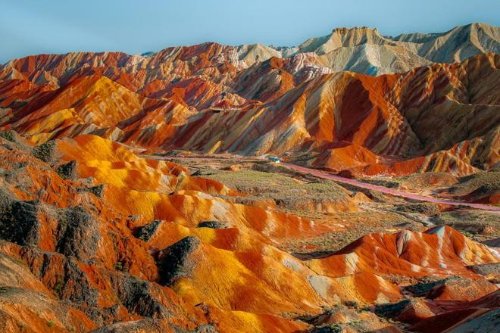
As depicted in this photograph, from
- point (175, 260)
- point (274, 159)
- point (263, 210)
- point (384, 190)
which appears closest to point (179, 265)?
point (175, 260)

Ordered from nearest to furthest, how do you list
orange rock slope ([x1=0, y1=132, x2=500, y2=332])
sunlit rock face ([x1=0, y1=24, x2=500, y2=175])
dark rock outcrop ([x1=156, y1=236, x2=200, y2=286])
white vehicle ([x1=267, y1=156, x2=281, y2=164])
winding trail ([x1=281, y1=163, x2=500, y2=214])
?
1. orange rock slope ([x1=0, y1=132, x2=500, y2=332])
2. dark rock outcrop ([x1=156, y1=236, x2=200, y2=286])
3. winding trail ([x1=281, y1=163, x2=500, y2=214])
4. white vehicle ([x1=267, y1=156, x2=281, y2=164])
5. sunlit rock face ([x1=0, y1=24, x2=500, y2=175])

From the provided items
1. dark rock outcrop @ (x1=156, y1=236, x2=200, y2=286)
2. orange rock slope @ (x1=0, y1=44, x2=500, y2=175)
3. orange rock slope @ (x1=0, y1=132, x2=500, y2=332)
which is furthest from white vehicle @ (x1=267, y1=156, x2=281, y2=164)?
dark rock outcrop @ (x1=156, y1=236, x2=200, y2=286)

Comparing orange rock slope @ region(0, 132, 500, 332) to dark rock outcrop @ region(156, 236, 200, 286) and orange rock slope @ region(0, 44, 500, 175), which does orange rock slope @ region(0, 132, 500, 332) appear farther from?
orange rock slope @ region(0, 44, 500, 175)

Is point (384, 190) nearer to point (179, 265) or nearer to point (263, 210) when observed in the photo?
point (263, 210)

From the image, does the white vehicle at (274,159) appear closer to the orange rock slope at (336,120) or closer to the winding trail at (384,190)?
the winding trail at (384,190)

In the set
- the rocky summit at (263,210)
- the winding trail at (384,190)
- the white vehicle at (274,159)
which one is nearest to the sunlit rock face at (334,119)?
the rocky summit at (263,210)
